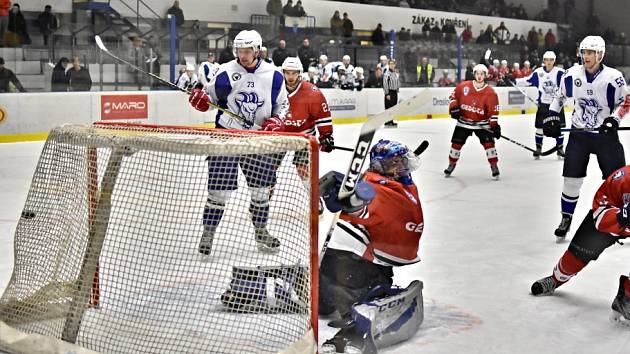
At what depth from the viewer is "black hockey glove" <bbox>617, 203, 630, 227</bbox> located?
326 centimetres

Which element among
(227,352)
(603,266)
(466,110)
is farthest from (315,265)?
(466,110)

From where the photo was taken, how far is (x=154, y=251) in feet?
10.3

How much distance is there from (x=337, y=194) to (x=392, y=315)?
0.54 meters

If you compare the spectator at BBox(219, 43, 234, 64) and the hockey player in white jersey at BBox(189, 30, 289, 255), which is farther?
the spectator at BBox(219, 43, 234, 64)

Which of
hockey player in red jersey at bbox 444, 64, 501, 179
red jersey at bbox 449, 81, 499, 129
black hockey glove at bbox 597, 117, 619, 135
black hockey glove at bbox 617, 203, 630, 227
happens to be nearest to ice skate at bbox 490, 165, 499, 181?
hockey player in red jersey at bbox 444, 64, 501, 179

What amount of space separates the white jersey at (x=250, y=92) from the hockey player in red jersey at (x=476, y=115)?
3.82m

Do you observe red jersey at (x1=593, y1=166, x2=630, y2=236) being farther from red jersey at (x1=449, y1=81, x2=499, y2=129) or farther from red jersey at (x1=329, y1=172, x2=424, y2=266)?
red jersey at (x1=449, y1=81, x2=499, y2=129)

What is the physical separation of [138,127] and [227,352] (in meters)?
0.95

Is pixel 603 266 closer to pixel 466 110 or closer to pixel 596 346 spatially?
pixel 596 346

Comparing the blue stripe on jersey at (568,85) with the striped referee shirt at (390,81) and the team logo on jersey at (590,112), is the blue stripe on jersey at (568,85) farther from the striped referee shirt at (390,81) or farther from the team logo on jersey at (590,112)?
the striped referee shirt at (390,81)

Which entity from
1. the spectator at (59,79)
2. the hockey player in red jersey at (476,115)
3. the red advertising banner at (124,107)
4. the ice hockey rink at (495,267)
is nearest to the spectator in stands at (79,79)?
the spectator at (59,79)

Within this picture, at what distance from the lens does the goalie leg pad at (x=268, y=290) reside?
2.92 metres

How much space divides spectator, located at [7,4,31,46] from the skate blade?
932cm

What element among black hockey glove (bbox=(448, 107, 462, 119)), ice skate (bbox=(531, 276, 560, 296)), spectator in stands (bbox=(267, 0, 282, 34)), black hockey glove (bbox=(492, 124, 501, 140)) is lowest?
ice skate (bbox=(531, 276, 560, 296))
